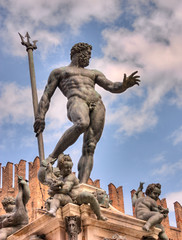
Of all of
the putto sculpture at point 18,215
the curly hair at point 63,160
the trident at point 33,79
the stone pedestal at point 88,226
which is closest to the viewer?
the stone pedestal at point 88,226

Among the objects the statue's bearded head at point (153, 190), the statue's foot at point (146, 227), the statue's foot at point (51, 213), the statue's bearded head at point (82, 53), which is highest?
the statue's bearded head at point (82, 53)

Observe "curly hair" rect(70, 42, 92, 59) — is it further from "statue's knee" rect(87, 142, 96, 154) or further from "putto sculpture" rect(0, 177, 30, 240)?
"putto sculpture" rect(0, 177, 30, 240)

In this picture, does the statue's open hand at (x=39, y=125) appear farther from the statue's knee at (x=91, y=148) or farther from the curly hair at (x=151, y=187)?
the curly hair at (x=151, y=187)

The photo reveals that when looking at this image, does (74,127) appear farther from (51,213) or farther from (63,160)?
(51,213)

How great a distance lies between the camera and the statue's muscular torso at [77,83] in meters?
8.02

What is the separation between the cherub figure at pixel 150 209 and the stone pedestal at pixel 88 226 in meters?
0.19

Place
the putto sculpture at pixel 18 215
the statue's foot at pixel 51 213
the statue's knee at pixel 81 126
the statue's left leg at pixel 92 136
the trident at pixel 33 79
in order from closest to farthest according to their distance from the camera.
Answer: the statue's foot at pixel 51 213 < the putto sculpture at pixel 18 215 < the statue's knee at pixel 81 126 < the statue's left leg at pixel 92 136 < the trident at pixel 33 79

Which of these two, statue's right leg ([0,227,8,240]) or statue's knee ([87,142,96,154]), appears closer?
statue's right leg ([0,227,8,240])

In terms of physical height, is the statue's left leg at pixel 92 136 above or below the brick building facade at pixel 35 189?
below

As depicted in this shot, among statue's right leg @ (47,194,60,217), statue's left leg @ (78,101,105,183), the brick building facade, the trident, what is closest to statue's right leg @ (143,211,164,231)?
statue's left leg @ (78,101,105,183)

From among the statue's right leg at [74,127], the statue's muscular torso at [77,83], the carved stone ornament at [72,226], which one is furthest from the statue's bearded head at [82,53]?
the carved stone ornament at [72,226]

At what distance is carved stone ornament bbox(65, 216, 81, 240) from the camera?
242 inches

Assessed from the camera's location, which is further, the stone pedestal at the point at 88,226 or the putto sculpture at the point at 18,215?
the putto sculpture at the point at 18,215

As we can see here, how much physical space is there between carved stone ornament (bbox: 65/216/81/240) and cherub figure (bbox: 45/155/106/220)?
214 mm
